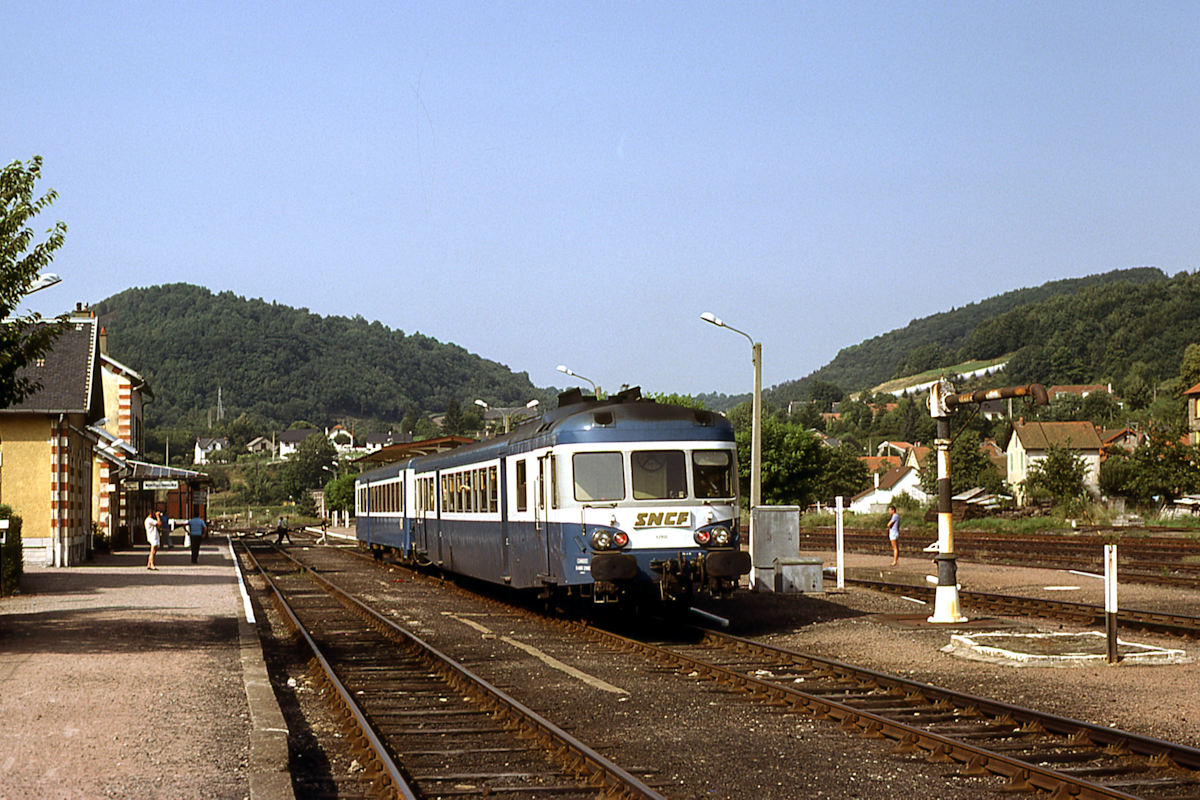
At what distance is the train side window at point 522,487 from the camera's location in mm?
17969

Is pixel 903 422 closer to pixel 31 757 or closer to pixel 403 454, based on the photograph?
pixel 403 454

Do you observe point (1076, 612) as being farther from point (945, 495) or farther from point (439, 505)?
point (439, 505)

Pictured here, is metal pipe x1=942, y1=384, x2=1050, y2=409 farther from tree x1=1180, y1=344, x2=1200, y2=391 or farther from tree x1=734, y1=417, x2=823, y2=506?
tree x1=1180, y1=344, x2=1200, y2=391

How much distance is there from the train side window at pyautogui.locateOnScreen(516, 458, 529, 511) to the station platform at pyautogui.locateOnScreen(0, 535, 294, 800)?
413cm

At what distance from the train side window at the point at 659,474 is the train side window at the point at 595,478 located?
209 millimetres

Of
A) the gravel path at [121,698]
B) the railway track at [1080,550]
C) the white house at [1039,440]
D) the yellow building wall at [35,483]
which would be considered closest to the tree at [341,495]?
the white house at [1039,440]

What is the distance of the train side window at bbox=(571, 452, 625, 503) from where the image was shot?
16172 millimetres

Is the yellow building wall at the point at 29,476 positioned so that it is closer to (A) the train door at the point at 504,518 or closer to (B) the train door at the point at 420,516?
(B) the train door at the point at 420,516

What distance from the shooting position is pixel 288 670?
46.9 feet

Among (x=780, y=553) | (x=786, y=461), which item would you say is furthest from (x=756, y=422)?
(x=786, y=461)

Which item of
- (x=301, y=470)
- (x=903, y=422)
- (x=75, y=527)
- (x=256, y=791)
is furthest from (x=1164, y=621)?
(x=903, y=422)

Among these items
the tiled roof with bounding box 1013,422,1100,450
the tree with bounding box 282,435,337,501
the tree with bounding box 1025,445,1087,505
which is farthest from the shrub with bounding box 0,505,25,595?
the tree with bounding box 282,435,337,501

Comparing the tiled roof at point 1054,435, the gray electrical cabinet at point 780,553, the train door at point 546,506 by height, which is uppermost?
the tiled roof at point 1054,435

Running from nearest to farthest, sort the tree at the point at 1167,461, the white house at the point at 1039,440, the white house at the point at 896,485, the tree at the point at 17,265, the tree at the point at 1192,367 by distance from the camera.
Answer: the tree at the point at 17,265
the tree at the point at 1167,461
the white house at the point at 896,485
the white house at the point at 1039,440
the tree at the point at 1192,367
